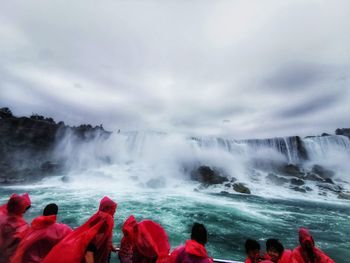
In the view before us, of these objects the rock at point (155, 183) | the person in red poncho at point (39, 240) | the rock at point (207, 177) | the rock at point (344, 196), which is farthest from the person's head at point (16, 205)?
the rock at point (344, 196)

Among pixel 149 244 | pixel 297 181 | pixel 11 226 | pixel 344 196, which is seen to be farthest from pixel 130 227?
pixel 297 181

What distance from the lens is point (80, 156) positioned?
42.9 metres

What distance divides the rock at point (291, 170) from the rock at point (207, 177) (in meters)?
13.1

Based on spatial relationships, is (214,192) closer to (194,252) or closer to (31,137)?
(194,252)

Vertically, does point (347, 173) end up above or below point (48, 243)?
above

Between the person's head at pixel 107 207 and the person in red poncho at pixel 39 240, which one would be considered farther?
the person's head at pixel 107 207

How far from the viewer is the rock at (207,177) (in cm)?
2986

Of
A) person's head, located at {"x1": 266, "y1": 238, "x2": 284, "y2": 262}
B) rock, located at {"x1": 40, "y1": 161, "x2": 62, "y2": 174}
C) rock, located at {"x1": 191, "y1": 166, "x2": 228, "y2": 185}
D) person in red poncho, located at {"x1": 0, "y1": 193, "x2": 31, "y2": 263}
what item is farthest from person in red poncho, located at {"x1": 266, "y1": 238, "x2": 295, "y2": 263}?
rock, located at {"x1": 40, "y1": 161, "x2": 62, "y2": 174}

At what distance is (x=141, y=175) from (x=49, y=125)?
29.0 metres

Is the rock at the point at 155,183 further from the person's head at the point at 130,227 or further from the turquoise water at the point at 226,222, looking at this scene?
the person's head at the point at 130,227

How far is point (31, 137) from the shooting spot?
4634 centimetres

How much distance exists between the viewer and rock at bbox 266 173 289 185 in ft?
109

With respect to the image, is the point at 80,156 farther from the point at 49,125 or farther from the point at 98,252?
the point at 98,252

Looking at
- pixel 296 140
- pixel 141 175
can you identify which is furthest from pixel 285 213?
pixel 296 140
